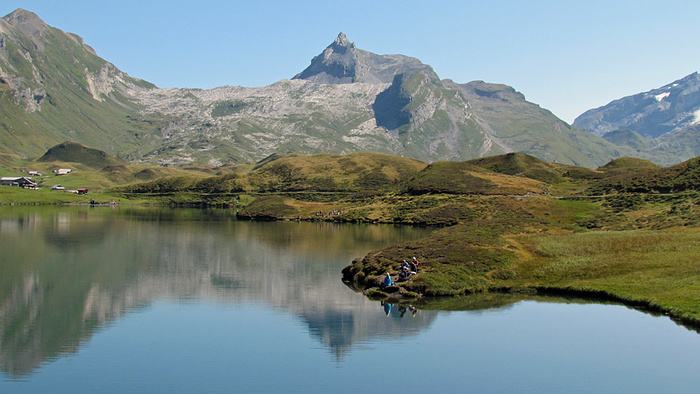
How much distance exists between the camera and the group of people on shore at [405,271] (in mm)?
67250

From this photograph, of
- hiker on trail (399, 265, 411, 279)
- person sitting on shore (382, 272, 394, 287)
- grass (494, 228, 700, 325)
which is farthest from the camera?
hiker on trail (399, 265, 411, 279)

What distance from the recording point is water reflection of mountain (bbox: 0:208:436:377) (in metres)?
50.8

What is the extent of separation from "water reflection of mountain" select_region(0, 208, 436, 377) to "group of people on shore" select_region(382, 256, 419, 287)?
3.86m

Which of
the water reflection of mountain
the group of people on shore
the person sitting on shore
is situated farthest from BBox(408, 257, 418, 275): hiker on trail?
the water reflection of mountain

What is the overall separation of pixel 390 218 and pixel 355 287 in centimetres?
11694

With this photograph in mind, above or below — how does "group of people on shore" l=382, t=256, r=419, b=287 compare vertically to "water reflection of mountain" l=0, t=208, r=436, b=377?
above

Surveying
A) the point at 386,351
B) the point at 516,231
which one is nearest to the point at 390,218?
the point at 516,231

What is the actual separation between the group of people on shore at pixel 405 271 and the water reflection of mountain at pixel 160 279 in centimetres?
386

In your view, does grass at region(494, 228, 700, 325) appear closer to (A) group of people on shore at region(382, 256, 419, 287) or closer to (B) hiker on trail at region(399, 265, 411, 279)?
(A) group of people on shore at region(382, 256, 419, 287)

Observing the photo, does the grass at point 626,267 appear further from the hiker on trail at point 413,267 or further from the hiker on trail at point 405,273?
the hiker on trail at point 405,273

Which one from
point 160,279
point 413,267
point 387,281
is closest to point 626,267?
point 413,267

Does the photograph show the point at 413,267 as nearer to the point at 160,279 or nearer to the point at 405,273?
the point at 405,273

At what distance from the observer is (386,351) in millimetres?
45656

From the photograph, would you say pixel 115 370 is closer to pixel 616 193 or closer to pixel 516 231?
pixel 516 231
